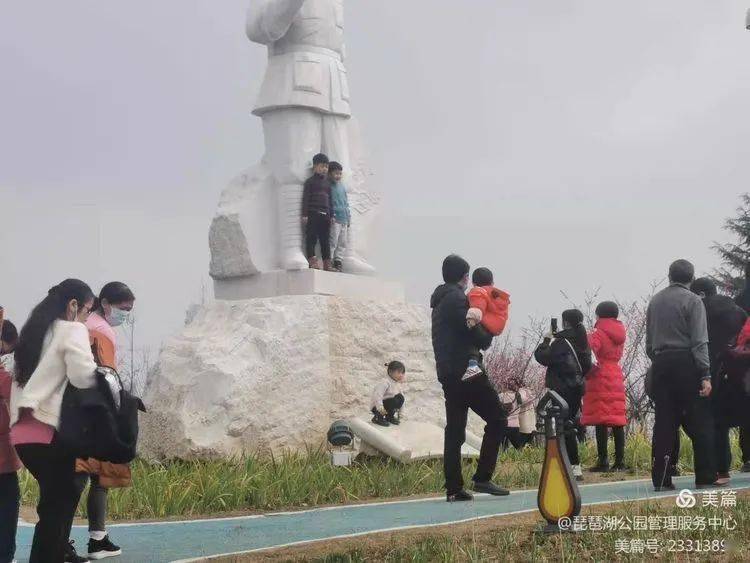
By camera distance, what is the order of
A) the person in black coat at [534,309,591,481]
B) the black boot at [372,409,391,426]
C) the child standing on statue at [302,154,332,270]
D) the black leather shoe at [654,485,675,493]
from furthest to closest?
the child standing on statue at [302,154,332,270] → the black boot at [372,409,391,426] → the person in black coat at [534,309,591,481] → the black leather shoe at [654,485,675,493]

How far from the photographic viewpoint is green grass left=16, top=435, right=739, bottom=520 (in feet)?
27.7

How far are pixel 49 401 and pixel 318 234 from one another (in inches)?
271

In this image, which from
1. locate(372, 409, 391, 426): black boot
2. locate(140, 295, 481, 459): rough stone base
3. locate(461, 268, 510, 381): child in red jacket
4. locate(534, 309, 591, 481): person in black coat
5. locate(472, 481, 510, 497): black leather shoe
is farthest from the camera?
locate(372, 409, 391, 426): black boot

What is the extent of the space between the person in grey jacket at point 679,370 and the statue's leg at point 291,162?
16.4ft

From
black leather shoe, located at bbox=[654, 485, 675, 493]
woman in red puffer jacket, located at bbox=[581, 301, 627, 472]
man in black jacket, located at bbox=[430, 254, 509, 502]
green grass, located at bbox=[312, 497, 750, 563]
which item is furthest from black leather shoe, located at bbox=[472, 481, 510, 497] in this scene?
woman in red puffer jacket, located at bbox=[581, 301, 627, 472]

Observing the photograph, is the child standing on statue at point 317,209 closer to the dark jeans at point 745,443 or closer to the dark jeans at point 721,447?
the dark jeans at point 745,443

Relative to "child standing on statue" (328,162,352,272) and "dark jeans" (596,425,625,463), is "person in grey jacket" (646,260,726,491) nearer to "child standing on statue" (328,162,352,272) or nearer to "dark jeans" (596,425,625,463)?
"dark jeans" (596,425,625,463)

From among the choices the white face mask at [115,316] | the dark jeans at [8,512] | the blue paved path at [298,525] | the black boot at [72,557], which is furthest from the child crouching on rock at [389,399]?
the dark jeans at [8,512]

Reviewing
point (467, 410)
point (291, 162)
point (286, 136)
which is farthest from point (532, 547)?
point (286, 136)

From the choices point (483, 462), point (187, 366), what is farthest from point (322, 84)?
point (483, 462)

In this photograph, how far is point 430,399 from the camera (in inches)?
478

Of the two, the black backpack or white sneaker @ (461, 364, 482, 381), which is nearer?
the black backpack

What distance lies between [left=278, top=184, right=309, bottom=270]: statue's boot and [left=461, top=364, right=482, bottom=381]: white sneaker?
4566mm

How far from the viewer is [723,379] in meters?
8.16
